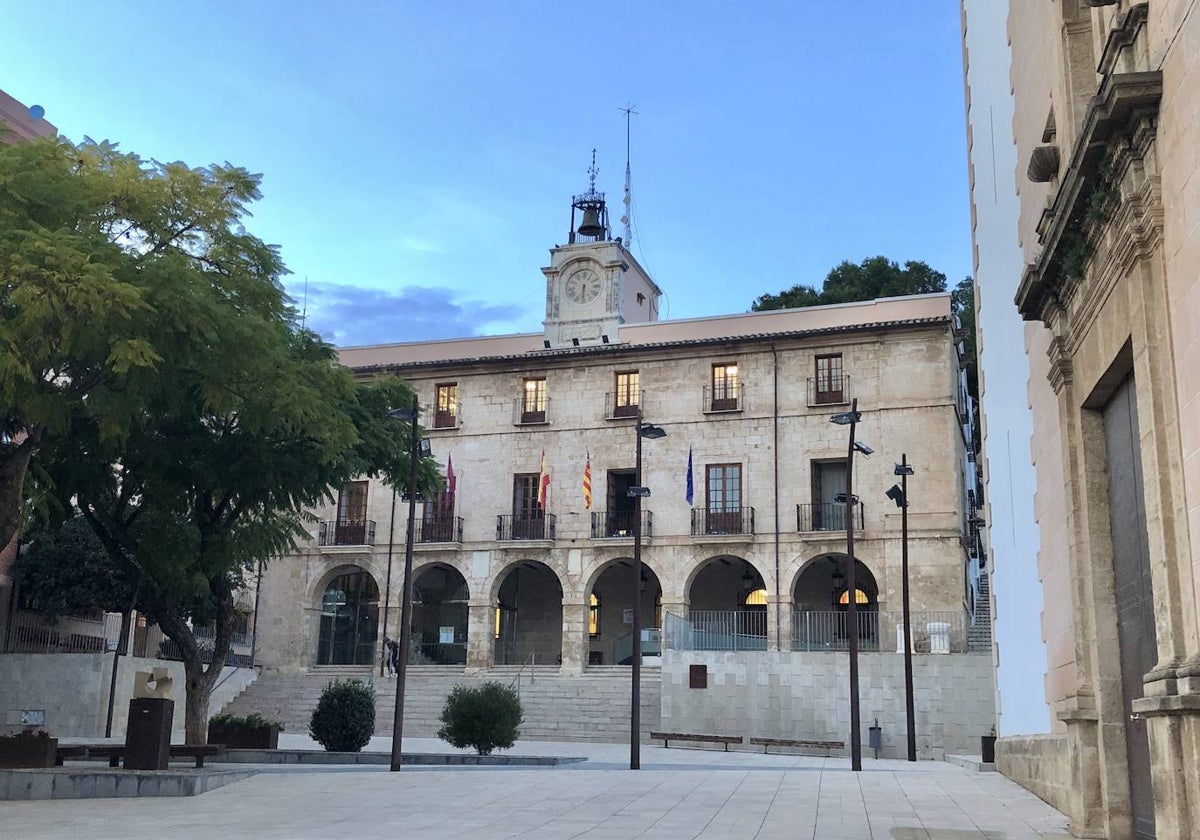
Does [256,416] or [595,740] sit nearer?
[256,416]

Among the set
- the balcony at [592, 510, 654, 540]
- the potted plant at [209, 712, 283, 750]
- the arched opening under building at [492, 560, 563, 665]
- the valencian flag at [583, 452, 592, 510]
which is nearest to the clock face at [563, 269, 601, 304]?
the valencian flag at [583, 452, 592, 510]

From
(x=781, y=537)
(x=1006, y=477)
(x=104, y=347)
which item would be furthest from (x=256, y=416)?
(x=781, y=537)

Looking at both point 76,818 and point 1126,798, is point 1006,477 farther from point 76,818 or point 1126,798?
point 76,818

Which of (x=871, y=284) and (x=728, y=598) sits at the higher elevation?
(x=871, y=284)

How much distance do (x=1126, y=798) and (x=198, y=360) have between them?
1143 centimetres

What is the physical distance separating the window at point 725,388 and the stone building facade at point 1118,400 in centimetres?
2268

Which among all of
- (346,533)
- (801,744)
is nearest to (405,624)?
(801,744)

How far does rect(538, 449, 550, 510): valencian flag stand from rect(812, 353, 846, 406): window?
28.1ft

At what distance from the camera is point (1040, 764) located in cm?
1370

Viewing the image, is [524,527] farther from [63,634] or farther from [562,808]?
[562,808]

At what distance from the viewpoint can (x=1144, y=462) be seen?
836cm

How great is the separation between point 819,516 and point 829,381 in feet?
13.2

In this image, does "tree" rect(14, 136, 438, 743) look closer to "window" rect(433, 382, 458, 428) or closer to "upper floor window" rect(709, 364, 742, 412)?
"upper floor window" rect(709, 364, 742, 412)

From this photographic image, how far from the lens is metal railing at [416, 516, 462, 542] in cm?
3859
